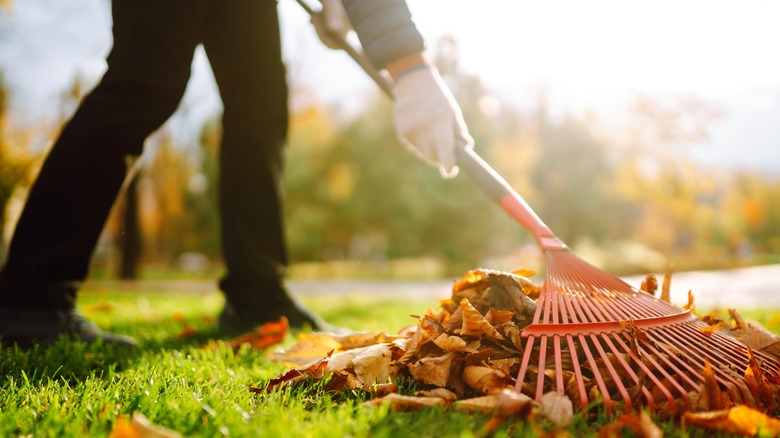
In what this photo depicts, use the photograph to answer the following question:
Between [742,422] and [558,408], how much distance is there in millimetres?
337

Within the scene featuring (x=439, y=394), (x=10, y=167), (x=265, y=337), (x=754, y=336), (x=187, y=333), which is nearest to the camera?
(x=439, y=394)

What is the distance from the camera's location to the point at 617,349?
1.45m

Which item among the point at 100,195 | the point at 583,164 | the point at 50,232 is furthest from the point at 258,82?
the point at 583,164

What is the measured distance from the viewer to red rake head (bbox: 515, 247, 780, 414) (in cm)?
125

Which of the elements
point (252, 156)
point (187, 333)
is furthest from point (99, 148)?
point (187, 333)

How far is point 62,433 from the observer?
3.53ft

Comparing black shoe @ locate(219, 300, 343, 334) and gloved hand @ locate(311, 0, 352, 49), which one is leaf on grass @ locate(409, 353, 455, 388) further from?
gloved hand @ locate(311, 0, 352, 49)

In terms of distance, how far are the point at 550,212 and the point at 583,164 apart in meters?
3.43

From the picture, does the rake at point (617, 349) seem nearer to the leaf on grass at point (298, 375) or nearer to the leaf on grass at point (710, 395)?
the leaf on grass at point (710, 395)

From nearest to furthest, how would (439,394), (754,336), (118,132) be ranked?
1. (439,394)
2. (754,336)
3. (118,132)

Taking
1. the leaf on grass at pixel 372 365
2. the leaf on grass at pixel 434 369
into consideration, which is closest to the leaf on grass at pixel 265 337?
the leaf on grass at pixel 372 365

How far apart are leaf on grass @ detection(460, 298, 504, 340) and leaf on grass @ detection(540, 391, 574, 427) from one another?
0.25 m

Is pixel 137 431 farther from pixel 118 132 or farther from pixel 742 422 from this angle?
pixel 118 132

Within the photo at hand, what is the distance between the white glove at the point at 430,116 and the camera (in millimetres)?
1814
